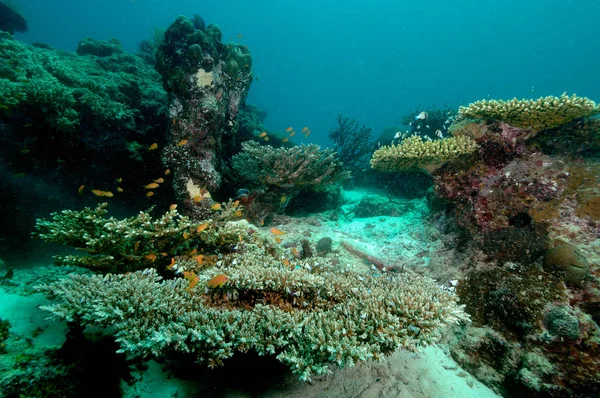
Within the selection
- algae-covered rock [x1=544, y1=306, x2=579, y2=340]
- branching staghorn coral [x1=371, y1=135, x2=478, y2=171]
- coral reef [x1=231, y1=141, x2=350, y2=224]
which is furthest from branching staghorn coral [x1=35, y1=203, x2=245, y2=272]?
algae-covered rock [x1=544, y1=306, x2=579, y2=340]

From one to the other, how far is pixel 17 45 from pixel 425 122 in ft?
46.6

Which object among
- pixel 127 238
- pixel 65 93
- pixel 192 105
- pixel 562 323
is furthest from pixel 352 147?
pixel 127 238

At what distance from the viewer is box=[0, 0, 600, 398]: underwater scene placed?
2471 millimetres

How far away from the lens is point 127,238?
3.49 m

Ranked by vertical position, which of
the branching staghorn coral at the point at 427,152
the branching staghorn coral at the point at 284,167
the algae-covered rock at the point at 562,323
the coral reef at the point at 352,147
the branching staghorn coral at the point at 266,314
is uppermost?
the coral reef at the point at 352,147

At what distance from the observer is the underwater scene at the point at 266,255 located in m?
2.47

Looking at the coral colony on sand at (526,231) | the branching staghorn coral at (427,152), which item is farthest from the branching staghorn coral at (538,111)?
the branching staghorn coral at (427,152)

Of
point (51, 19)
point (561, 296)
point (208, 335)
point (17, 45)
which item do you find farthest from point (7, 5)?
point (51, 19)

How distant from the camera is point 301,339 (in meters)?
2.38

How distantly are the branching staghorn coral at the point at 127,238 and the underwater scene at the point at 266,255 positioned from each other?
3 cm

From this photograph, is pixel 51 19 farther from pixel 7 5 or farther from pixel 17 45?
pixel 17 45

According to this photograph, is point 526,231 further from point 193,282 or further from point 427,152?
point 193,282

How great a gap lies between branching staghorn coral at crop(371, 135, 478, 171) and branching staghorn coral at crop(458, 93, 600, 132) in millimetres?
561

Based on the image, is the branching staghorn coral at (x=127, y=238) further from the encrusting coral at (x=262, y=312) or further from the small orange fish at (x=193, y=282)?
the small orange fish at (x=193, y=282)
